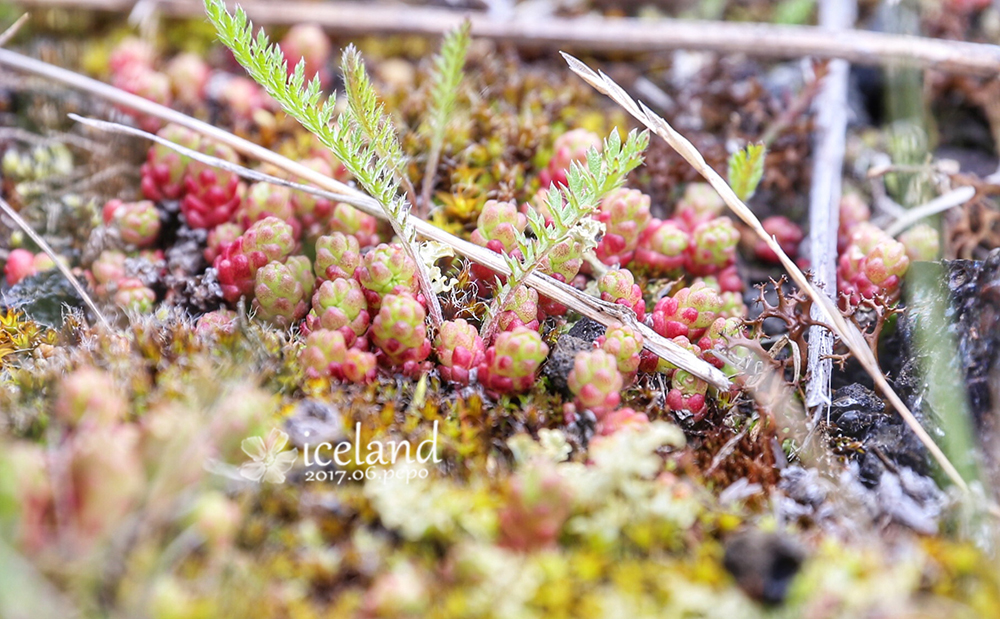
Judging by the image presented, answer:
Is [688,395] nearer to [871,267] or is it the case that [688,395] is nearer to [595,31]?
[871,267]

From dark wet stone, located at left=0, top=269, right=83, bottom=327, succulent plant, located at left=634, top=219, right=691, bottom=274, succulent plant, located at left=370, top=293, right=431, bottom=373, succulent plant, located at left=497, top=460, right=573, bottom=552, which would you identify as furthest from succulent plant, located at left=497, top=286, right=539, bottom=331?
dark wet stone, located at left=0, top=269, right=83, bottom=327

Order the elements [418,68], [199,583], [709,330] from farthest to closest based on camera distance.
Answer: [418,68], [709,330], [199,583]

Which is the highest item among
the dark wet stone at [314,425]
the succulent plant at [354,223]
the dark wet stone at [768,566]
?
the succulent plant at [354,223]

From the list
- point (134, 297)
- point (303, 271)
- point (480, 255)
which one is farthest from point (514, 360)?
point (134, 297)

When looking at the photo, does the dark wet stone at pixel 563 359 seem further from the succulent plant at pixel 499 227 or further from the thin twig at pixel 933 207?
the thin twig at pixel 933 207

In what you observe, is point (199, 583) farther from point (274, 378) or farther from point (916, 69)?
point (916, 69)

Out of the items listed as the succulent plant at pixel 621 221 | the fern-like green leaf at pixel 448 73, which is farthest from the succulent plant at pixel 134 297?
the succulent plant at pixel 621 221

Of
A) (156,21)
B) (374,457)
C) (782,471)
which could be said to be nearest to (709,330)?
(782,471)
